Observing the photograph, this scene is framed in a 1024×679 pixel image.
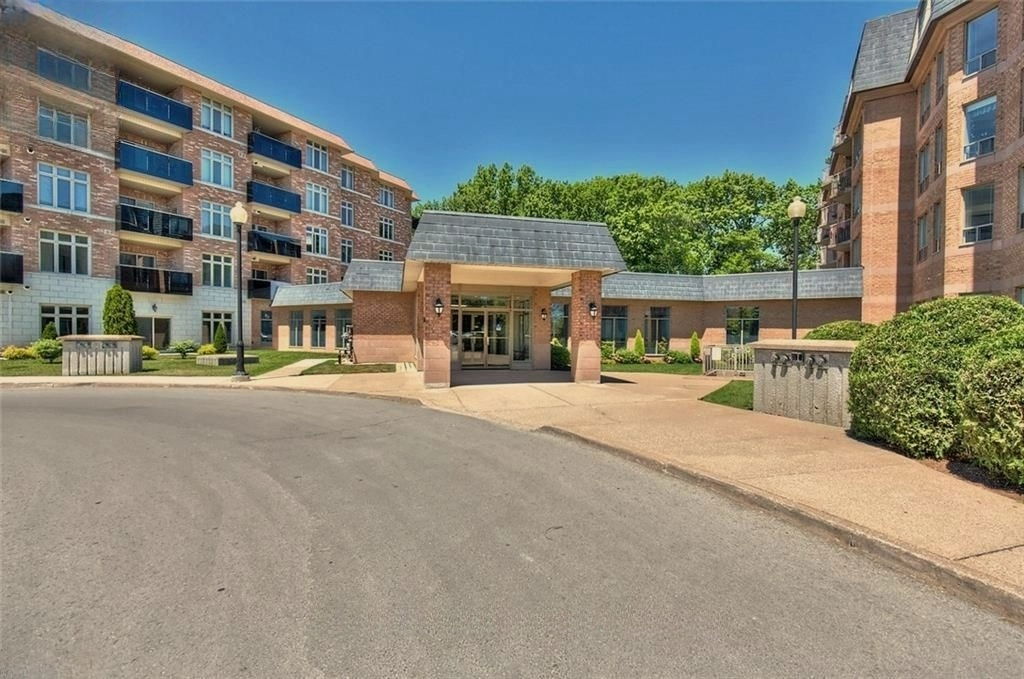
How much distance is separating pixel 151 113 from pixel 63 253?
9.22 m

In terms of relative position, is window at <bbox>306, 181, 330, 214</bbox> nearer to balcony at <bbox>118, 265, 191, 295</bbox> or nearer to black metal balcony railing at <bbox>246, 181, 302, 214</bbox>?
black metal balcony railing at <bbox>246, 181, 302, 214</bbox>

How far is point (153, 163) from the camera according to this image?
2897 centimetres

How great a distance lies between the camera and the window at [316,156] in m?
39.1

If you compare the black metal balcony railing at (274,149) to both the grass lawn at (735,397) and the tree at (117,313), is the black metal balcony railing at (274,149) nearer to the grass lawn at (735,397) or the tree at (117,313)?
the tree at (117,313)

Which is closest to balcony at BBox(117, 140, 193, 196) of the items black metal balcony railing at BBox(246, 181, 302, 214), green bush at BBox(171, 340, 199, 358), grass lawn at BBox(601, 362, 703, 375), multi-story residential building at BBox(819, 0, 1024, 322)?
black metal balcony railing at BBox(246, 181, 302, 214)

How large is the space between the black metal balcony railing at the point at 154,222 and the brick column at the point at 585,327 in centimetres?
2642

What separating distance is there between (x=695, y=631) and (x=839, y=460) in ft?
14.4

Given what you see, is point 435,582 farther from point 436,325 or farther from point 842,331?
point 842,331

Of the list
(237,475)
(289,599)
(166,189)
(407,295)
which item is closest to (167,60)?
(166,189)

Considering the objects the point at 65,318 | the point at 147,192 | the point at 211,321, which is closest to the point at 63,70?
the point at 147,192

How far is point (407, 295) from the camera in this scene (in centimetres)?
2339

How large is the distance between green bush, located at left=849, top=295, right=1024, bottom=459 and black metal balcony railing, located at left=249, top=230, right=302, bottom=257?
3583 cm

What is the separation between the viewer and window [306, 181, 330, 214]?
38594 millimetres

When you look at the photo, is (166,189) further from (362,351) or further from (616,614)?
(616,614)
